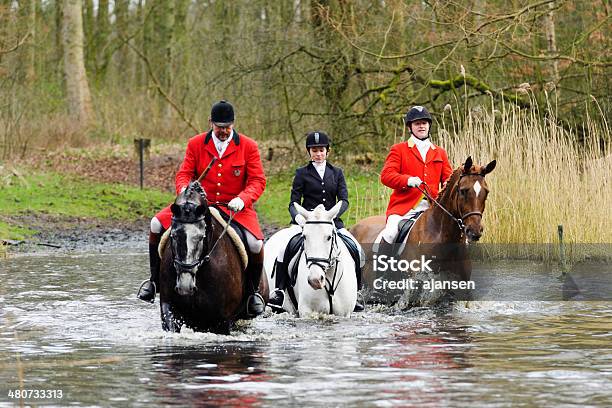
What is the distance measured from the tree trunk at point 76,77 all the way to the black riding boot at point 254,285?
2663 cm

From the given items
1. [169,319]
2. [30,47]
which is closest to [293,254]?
[169,319]

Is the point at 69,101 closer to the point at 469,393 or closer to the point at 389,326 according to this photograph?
the point at 389,326

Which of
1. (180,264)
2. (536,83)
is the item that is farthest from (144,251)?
(180,264)

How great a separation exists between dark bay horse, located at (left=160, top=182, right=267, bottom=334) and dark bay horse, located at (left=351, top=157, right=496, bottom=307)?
2299mm

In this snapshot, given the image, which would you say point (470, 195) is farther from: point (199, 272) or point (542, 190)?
point (542, 190)

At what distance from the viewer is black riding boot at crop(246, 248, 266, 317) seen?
32.7ft

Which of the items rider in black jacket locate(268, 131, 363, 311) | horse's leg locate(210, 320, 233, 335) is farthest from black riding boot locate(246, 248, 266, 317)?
rider in black jacket locate(268, 131, 363, 311)

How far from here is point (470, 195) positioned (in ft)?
35.6

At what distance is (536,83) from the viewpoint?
20.9 metres

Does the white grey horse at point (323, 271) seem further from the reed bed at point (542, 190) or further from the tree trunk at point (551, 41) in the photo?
the tree trunk at point (551, 41)

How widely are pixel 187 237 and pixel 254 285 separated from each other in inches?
49.1

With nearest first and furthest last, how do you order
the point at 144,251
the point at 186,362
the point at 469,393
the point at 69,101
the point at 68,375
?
the point at 469,393 → the point at 68,375 → the point at 186,362 → the point at 144,251 → the point at 69,101

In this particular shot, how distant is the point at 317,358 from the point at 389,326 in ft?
7.23

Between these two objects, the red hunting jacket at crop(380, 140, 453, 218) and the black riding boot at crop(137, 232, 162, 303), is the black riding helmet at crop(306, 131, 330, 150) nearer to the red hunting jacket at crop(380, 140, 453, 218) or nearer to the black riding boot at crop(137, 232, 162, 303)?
the red hunting jacket at crop(380, 140, 453, 218)
